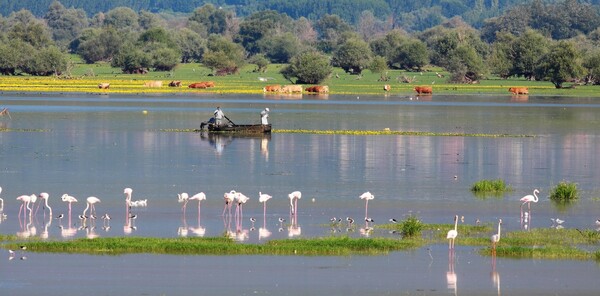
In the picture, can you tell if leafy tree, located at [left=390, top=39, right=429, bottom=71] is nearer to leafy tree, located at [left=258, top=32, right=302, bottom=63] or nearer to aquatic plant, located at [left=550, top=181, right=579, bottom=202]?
leafy tree, located at [left=258, top=32, right=302, bottom=63]

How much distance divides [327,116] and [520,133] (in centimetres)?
1446

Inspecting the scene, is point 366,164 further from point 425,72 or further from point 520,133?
point 425,72

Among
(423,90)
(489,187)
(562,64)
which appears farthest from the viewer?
(562,64)

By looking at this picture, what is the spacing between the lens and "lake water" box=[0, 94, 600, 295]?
71.3 ft

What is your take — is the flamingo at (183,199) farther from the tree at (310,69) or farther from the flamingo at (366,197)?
the tree at (310,69)

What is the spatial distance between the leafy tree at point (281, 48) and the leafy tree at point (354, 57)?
31.9 m

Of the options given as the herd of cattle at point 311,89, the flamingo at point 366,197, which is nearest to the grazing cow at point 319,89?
the herd of cattle at point 311,89

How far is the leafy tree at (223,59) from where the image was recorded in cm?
13888

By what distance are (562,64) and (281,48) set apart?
74060 millimetres

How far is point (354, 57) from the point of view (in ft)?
473

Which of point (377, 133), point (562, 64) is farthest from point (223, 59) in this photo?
point (377, 133)

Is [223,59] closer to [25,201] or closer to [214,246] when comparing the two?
[25,201]

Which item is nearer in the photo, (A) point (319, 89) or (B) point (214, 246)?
(B) point (214, 246)

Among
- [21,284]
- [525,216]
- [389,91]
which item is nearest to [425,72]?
[389,91]
